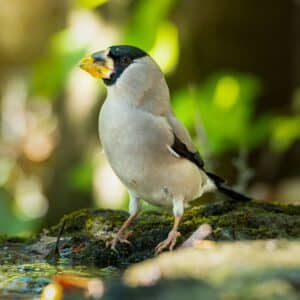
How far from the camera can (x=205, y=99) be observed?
6262 millimetres

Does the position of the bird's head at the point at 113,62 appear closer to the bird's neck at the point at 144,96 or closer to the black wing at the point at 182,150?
the bird's neck at the point at 144,96

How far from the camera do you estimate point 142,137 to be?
12.6 ft

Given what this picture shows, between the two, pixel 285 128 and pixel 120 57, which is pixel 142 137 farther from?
pixel 285 128

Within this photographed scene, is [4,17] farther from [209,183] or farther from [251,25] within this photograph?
[209,183]

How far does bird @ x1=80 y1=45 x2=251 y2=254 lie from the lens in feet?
12.5

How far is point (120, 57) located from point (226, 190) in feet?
3.07

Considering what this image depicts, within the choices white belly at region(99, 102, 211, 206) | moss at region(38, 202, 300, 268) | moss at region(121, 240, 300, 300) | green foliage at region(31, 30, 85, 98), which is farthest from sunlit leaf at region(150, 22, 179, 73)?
moss at region(121, 240, 300, 300)

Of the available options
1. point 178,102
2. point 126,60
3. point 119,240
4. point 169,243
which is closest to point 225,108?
point 178,102

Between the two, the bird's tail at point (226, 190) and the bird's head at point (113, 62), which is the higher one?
the bird's head at point (113, 62)

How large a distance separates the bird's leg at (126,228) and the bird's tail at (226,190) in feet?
1.88

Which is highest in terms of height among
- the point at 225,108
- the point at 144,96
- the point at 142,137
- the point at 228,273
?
the point at 144,96

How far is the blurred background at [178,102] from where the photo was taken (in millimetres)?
5921

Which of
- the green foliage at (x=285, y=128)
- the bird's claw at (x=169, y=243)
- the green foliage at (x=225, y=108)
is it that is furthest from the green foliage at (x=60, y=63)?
the bird's claw at (x=169, y=243)

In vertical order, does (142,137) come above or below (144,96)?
below
